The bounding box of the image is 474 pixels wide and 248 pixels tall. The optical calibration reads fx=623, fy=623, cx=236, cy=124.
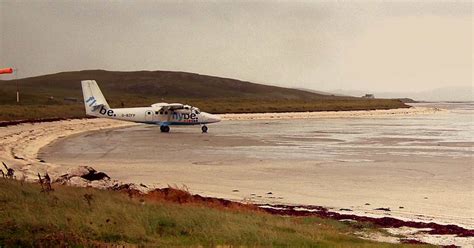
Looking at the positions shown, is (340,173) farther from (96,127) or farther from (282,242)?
(96,127)

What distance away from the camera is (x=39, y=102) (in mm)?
92250

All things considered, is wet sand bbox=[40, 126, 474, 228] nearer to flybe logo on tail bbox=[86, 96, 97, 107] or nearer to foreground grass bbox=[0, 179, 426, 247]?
foreground grass bbox=[0, 179, 426, 247]

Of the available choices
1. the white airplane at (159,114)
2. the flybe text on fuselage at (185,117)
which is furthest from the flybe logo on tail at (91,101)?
the flybe text on fuselage at (185,117)

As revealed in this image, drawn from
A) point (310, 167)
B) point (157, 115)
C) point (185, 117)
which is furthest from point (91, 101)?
point (310, 167)

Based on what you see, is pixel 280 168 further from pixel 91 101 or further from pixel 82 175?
pixel 91 101

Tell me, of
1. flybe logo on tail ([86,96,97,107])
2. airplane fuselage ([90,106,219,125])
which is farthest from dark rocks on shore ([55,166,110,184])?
flybe logo on tail ([86,96,97,107])

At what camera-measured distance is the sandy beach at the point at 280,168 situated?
1825cm

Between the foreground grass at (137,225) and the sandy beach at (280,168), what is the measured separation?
342 cm

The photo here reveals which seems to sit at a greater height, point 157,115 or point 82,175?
point 157,115

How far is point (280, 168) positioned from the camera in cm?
2611

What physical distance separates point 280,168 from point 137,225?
15083mm

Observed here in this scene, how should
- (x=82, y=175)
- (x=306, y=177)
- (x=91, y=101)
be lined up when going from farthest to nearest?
(x=91, y=101), (x=306, y=177), (x=82, y=175)

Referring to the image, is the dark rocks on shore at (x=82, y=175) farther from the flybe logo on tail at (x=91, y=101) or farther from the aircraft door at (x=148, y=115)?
the flybe logo on tail at (x=91, y=101)

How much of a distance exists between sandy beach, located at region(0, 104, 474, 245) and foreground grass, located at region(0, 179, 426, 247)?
3422 mm
